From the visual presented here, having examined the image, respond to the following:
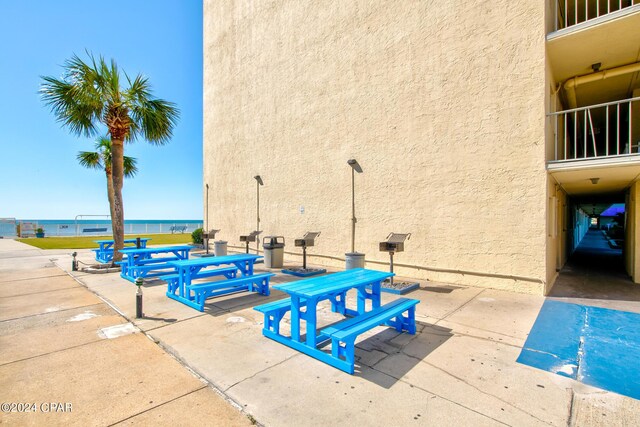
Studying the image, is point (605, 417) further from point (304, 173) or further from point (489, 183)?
point (304, 173)

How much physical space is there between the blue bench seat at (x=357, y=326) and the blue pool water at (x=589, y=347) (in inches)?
56.3

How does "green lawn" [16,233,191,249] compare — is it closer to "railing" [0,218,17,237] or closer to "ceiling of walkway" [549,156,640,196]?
"railing" [0,218,17,237]

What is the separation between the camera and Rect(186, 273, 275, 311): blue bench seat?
5.42 m

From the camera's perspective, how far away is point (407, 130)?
8.41 m

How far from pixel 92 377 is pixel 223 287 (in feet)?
8.60

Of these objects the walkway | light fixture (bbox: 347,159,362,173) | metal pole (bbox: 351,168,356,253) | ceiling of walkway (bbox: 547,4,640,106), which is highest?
ceiling of walkway (bbox: 547,4,640,106)

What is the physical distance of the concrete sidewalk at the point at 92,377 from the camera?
2.55m

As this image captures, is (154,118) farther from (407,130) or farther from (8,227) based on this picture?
(8,227)

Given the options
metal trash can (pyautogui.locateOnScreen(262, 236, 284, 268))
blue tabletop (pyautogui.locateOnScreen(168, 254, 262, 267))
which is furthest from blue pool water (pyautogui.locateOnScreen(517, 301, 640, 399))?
metal trash can (pyautogui.locateOnScreen(262, 236, 284, 268))

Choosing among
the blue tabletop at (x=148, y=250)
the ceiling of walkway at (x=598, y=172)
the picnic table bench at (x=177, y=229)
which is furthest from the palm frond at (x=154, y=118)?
the picnic table bench at (x=177, y=229)

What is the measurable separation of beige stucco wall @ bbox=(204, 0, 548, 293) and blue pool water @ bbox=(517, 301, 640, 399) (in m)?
1.47

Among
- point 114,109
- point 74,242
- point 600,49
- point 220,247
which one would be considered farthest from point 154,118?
point 74,242

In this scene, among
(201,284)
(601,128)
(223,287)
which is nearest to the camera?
(201,284)

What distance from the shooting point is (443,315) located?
512 cm
